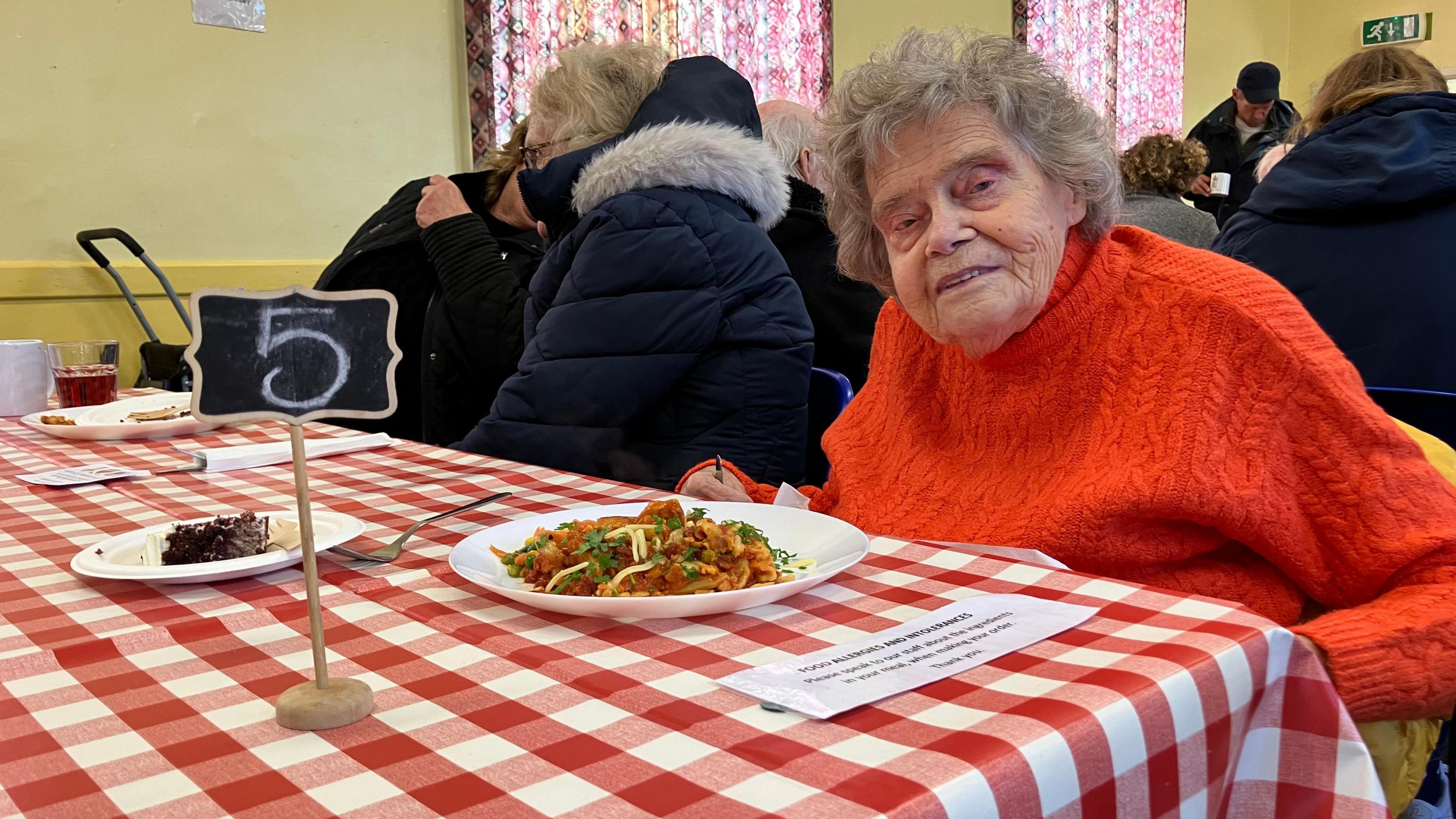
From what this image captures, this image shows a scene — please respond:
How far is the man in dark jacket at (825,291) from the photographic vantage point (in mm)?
2541

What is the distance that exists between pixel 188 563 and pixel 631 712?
20.8 inches

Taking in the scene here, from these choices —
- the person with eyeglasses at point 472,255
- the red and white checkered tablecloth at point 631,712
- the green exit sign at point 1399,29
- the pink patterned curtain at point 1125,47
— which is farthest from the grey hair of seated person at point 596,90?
the green exit sign at point 1399,29

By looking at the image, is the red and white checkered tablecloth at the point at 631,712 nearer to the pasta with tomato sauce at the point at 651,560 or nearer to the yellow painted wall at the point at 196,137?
the pasta with tomato sauce at the point at 651,560

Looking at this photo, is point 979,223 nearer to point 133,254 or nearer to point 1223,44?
point 133,254

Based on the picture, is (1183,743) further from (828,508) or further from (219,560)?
(828,508)

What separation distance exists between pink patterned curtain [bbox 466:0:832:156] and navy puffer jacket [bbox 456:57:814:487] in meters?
1.53

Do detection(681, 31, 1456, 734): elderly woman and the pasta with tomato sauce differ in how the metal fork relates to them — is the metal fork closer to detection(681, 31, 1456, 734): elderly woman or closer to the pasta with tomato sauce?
the pasta with tomato sauce

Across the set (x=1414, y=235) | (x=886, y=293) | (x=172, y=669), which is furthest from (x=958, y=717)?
(x=1414, y=235)

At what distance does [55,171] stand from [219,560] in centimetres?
307

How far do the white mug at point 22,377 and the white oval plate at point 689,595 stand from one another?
1610 mm

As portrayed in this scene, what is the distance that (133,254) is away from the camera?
3479mm

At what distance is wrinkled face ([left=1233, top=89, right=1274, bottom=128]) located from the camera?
6.59m

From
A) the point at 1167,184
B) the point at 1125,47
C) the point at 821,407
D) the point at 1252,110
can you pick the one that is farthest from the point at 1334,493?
the point at 1125,47

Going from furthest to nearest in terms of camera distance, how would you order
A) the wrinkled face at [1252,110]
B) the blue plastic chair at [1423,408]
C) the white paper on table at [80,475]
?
1. the wrinkled face at [1252,110]
2. the white paper on table at [80,475]
3. the blue plastic chair at [1423,408]
